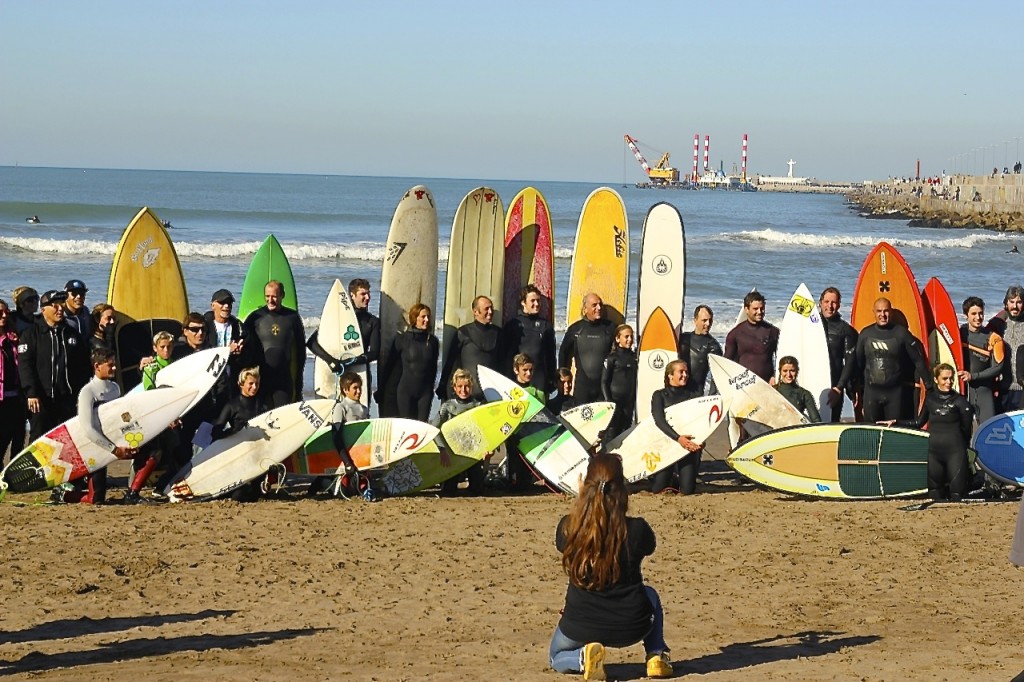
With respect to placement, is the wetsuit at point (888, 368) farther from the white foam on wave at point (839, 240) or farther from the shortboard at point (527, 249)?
the white foam on wave at point (839, 240)

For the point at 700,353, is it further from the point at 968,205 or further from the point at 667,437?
the point at 968,205

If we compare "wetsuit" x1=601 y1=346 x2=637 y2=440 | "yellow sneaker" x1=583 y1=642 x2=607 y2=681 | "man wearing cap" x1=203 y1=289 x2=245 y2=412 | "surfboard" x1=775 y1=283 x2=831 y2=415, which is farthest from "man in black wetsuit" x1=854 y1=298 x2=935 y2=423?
"yellow sneaker" x1=583 y1=642 x2=607 y2=681

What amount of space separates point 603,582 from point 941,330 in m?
5.39

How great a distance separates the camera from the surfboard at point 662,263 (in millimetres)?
9195

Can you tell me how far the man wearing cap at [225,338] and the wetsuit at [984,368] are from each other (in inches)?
177

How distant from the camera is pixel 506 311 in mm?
9320

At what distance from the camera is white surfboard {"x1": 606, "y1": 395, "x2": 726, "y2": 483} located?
7.25 meters

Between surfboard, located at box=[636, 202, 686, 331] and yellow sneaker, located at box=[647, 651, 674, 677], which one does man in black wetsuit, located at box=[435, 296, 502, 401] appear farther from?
yellow sneaker, located at box=[647, 651, 674, 677]

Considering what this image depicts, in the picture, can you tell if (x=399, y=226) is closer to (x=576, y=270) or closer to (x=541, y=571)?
(x=576, y=270)

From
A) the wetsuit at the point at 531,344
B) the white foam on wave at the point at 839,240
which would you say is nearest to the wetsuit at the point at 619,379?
the wetsuit at the point at 531,344

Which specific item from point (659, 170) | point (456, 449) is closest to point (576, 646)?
point (456, 449)

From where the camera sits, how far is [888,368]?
7.74m

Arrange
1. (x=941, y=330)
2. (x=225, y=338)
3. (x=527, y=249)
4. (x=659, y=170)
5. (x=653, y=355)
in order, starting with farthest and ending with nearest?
(x=659, y=170)
(x=527, y=249)
(x=941, y=330)
(x=653, y=355)
(x=225, y=338)

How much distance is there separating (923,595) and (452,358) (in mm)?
3480
